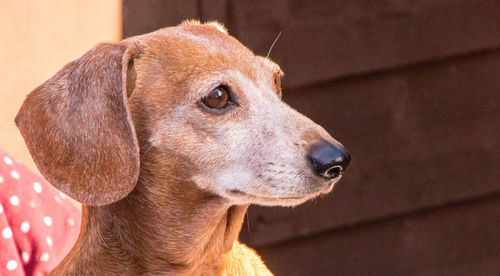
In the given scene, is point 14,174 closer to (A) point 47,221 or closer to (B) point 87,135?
(A) point 47,221

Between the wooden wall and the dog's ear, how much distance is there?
98 cm

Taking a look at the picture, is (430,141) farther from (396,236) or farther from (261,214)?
(261,214)

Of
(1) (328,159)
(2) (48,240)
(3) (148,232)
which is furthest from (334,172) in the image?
(2) (48,240)

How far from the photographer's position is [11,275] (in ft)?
5.10

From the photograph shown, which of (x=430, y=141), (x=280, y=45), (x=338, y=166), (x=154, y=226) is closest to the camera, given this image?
(x=338, y=166)

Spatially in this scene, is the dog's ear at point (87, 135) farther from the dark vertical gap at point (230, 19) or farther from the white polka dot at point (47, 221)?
the dark vertical gap at point (230, 19)

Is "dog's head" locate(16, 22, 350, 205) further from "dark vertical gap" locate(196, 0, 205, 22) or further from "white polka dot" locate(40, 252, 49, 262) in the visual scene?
"dark vertical gap" locate(196, 0, 205, 22)

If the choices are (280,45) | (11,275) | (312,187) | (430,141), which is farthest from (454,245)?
(11,275)

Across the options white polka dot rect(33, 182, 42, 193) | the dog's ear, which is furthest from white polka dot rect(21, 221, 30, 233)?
the dog's ear

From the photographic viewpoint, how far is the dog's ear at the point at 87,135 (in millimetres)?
1094

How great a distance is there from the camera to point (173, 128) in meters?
1.15

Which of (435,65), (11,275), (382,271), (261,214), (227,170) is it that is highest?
(227,170)

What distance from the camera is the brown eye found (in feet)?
3.84

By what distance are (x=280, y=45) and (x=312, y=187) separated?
109 centimetres
